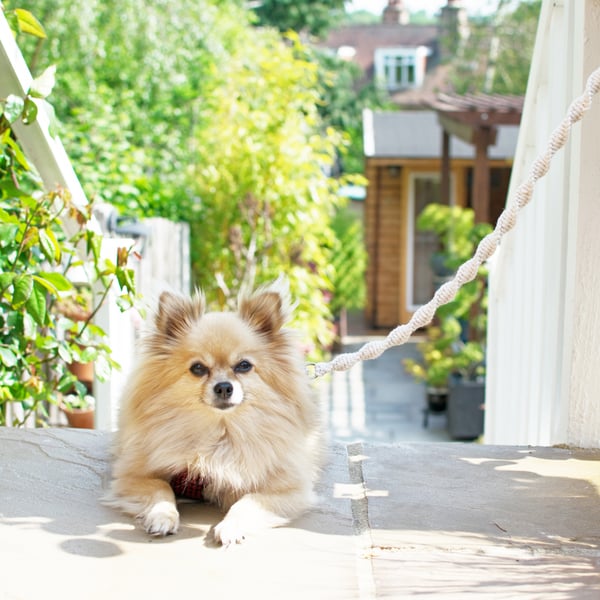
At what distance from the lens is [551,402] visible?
2.73 m

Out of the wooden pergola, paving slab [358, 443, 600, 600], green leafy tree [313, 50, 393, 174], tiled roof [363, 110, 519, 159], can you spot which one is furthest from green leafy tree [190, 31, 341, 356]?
green leafy tree [313, 50, 393, 174]

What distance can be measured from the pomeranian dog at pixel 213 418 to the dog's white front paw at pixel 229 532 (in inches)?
4.4

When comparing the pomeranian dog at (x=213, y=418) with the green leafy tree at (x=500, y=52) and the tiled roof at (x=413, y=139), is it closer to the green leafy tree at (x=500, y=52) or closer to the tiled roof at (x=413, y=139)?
the tiled roof at (x=413, y=139)

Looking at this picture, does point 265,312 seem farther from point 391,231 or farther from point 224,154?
point 391,231

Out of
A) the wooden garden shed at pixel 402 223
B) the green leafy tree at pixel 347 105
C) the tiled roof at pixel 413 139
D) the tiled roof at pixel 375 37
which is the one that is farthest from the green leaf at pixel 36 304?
the tiled roof at pixel 375 37

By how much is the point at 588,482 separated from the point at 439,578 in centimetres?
72

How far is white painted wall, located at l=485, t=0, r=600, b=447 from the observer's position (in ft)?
8.05

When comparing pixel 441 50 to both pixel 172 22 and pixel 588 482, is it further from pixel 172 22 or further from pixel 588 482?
pixel 588 482

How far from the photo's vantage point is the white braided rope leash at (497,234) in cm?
225

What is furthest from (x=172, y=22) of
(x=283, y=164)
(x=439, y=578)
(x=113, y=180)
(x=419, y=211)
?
(x=439, y=578)

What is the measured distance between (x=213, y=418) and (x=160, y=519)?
296 mm

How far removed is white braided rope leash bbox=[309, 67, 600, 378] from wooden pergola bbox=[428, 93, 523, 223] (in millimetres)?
5605

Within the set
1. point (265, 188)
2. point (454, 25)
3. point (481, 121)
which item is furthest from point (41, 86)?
point (454, 25)

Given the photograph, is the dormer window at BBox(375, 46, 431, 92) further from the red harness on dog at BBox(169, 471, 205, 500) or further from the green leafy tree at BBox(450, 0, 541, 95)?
the red harness on dog at BBox(169, 471, 205, 500)
